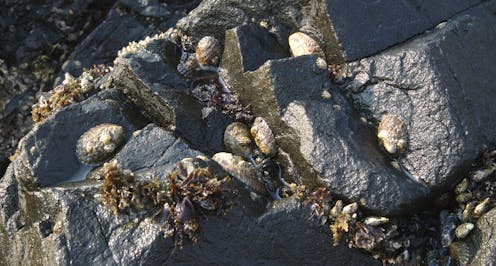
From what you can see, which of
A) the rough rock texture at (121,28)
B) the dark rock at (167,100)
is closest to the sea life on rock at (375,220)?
the dark rock at (167,100)

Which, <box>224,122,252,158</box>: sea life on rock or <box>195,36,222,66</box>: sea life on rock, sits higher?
<box>195,36,222,66</box>: sea life on rock

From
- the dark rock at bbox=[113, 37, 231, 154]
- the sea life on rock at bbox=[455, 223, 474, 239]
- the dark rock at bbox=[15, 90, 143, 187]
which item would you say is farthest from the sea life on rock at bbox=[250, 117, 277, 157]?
the sea life on rock at bbox=[455, 223, 474, 239]

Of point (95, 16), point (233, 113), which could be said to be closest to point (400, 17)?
point (233, 113)

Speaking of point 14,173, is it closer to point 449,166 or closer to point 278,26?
point 278,26

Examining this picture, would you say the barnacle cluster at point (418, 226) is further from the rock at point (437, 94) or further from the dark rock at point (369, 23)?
the dark rock at point (369, 23)

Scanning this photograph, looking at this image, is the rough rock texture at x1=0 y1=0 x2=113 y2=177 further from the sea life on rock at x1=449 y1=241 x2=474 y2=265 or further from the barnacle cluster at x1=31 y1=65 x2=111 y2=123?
the sea life on rock at x1=449 y1=241 x2=474 y2=265
